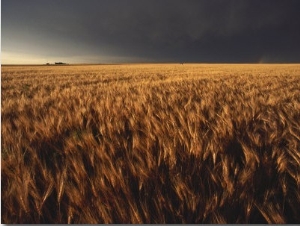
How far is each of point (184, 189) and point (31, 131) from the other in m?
1.26

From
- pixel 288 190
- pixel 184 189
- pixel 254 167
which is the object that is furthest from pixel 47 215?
pixel 288 190

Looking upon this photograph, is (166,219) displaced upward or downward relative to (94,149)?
downward

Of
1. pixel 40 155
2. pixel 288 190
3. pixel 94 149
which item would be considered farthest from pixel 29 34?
pixel 288 190

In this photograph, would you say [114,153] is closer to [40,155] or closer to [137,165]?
[137,165]

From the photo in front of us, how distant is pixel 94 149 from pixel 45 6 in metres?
1.54

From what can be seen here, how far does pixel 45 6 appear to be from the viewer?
2.54 metres

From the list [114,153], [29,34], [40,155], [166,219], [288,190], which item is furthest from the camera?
[29,34]

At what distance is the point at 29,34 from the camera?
2762 millimetres

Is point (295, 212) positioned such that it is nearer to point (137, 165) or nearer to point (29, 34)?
Answer: point (137, 165)

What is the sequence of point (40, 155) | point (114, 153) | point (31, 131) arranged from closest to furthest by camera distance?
point (114, 153) < point (40, 155) < point (31, 131)

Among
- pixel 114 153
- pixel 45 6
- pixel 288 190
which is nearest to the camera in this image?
pixel 288 190

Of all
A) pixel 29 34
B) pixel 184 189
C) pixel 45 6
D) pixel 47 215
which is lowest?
pixel 47 215

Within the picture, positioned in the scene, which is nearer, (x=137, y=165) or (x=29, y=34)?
(x=137, y=165)

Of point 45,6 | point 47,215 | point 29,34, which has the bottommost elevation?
point 47,215
